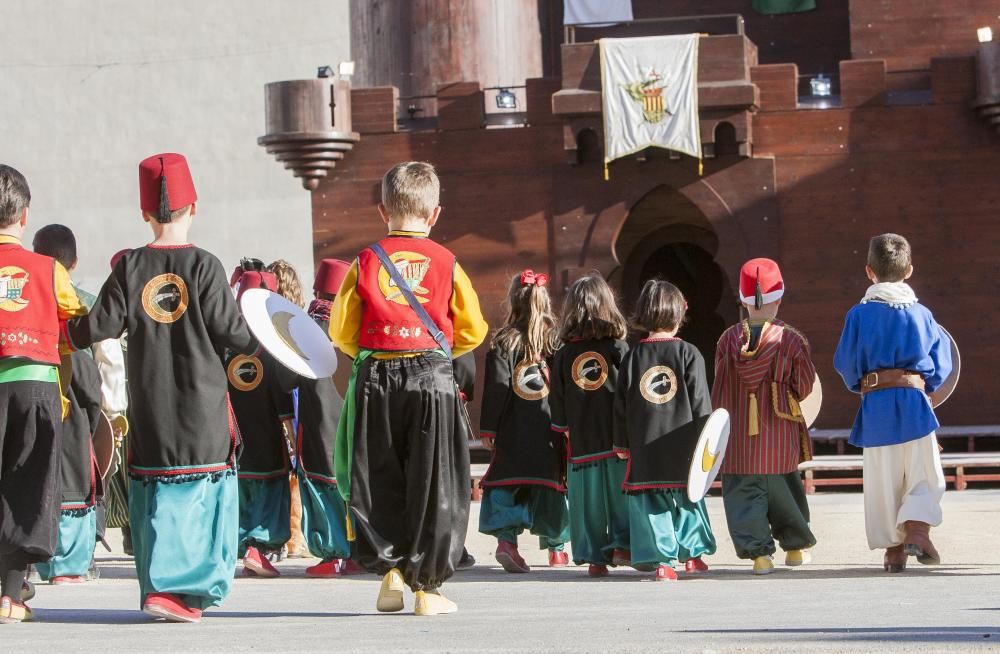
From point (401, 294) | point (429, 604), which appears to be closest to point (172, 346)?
point (401, 294)

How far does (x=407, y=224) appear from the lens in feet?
21.8

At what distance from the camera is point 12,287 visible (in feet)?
21.0

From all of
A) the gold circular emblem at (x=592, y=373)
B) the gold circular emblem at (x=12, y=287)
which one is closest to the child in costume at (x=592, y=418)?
the gold circular emblem at (x=592, y=373)

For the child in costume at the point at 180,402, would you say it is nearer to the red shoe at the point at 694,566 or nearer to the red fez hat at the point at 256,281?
the red fez hat at the point at 256,281

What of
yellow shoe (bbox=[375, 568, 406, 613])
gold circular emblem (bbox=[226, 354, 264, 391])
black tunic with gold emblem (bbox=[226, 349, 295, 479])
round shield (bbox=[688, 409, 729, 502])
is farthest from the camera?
gold circular emblem (bbox=[226, 354, 264, 391])

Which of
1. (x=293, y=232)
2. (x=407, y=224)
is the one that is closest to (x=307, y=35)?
(x=293, y=232)

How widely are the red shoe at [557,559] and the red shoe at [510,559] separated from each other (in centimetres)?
48

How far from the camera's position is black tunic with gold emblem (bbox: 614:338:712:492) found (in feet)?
A: 28.1

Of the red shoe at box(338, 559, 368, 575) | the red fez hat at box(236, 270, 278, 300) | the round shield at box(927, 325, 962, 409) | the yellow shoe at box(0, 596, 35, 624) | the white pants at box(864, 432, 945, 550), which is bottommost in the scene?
the red shoe at box(338, 559, 368, 575)

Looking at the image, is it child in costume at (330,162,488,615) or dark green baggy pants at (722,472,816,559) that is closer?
child in costume at (330,162,488,615)

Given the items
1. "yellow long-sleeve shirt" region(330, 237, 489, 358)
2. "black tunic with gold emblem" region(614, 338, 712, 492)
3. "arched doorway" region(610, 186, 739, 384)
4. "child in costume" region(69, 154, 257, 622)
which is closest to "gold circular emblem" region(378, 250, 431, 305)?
"yellow long-sleeve shirt" region(330, 237, 489, 358)

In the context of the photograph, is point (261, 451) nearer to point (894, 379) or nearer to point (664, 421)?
point (664, 421)

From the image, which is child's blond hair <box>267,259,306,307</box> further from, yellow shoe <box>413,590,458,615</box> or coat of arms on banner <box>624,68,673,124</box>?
coat of arms on banner <box>624,68,673,124</box>

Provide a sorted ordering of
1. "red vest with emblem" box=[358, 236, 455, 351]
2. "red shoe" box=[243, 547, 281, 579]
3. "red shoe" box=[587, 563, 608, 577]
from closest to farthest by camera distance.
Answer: "red vest with emblem" box=[358, 236, 455, 351] < "red shoe" box=[587, 563, 608, 577] < "red shoe" box=[243, 547, 281, 579]
